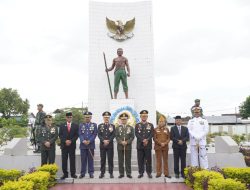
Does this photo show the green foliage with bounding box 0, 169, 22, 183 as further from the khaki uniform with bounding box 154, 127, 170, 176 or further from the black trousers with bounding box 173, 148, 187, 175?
the black trousers with bounding box 173, 148, 187, 175

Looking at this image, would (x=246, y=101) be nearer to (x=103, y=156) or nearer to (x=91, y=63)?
(x=91, y=63)

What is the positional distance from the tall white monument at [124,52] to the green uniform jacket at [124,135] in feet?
12.6

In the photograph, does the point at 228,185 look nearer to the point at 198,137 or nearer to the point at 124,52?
the point at 198,137

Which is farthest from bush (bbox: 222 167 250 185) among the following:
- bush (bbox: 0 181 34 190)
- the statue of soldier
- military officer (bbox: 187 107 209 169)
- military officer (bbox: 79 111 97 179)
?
the statue of soldier

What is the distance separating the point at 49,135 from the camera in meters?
6.55

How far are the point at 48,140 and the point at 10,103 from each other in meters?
27.8

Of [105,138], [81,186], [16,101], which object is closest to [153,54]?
[105,138]

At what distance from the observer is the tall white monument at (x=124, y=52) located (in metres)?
10.6

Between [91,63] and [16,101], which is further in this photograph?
[16,101]

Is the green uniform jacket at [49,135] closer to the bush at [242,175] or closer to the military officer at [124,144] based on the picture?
the military officer at [124,144]

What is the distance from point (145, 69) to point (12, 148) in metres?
5.16

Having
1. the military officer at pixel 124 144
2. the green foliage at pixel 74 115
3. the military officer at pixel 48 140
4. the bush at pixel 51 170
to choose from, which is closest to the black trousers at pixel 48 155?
the military officer at pixel 48 140

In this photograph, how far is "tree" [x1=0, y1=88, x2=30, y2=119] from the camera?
31933 millimetres

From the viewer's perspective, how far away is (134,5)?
36.3ft
